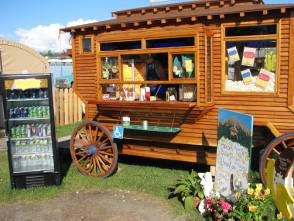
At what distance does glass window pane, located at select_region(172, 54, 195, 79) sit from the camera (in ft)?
22.5

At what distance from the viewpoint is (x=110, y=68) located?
308 inches

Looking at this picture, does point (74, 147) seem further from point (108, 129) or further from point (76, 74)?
point (76, 74)

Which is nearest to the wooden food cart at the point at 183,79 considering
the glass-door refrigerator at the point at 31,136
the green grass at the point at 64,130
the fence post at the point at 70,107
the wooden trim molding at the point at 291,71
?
the wooden trim molding at the point at 291,71

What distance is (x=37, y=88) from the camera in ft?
24.5

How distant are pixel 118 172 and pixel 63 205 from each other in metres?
1.77

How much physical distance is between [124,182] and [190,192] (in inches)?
67.9

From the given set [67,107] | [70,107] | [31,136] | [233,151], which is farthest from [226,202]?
[70,107]

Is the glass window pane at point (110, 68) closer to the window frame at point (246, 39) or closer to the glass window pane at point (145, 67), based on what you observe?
the glass window pane at point (145, 67)

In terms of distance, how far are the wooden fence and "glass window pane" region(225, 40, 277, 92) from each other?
30.5ft

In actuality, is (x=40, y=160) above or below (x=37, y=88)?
below

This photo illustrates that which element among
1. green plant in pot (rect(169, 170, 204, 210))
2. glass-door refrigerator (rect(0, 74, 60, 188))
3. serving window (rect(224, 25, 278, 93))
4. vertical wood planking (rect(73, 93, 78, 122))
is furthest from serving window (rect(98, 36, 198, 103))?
vertical wood planking (rect(73, 93, 78, 122))

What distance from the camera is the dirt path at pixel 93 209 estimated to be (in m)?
6.18

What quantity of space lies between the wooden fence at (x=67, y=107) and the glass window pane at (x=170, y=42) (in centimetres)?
839

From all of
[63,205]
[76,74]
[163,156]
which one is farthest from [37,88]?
[163,156]
